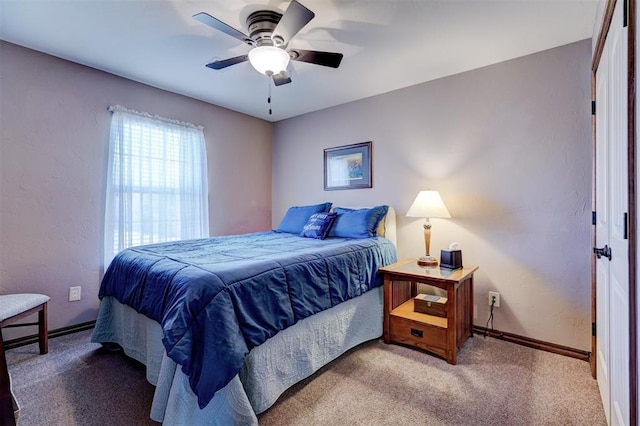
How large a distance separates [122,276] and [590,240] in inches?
131

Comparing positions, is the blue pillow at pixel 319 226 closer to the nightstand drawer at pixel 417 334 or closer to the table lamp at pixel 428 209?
the table lamp at pixel 428 209

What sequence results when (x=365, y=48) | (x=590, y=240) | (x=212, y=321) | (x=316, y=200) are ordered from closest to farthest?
(x=212, y=321)
(x=590, y=240)
(x=365, y=48)
(x=316, y=200)

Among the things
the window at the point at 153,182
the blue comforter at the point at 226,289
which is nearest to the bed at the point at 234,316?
the blue comforter at the point at 226,289

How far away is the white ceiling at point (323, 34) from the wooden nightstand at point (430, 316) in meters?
1.75

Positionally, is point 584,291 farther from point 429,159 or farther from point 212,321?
point 212,321

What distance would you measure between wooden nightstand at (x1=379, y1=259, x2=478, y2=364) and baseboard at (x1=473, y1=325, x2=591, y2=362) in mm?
151

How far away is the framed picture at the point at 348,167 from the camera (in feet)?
11.3

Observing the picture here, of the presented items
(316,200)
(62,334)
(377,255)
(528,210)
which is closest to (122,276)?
(62,334)

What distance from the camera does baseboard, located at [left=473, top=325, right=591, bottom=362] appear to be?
2.21 m

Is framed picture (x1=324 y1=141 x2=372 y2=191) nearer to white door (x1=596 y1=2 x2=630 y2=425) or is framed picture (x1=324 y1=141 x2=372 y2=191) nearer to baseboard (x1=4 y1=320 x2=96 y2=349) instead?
white door (x1=596 y1=2 x2=630 y2=425)

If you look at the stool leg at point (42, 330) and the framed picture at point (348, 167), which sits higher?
the framed picture at point (348, 167)

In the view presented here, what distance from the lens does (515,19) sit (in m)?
2.01

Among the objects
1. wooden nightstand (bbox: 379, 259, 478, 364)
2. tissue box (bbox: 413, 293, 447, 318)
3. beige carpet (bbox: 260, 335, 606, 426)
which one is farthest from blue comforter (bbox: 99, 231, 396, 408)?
beige carpet (bbox: 260, 335, 606, 426)

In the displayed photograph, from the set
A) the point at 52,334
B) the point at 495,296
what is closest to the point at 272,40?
the point at 495,296
